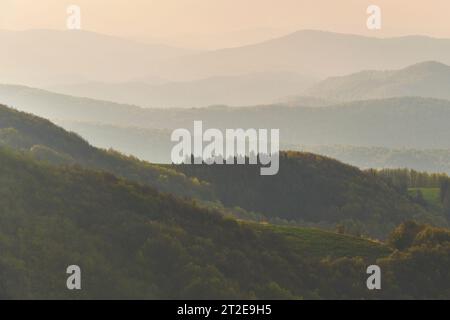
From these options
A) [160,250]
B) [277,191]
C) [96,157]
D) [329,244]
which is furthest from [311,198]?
[160,250]

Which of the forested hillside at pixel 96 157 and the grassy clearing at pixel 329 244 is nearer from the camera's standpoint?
the grassy clearing at pixel 329 244

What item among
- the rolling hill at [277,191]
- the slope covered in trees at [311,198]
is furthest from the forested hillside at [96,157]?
the slope covered in trees at [311,198]

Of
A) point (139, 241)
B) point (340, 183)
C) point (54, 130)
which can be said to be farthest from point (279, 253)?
point (340, 183)

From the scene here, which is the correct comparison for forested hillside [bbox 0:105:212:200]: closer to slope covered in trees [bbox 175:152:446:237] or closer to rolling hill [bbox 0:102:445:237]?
rolling hill [bbox 0:102:445:237]

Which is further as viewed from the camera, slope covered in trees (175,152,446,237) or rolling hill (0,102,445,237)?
slope covered in trees (175,152,446,237)

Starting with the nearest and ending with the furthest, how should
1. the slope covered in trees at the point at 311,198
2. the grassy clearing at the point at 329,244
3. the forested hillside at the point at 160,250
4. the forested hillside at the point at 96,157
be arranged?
the forested hillside at the point at 160,250, the grassy clearing at the point at 329,244, the forested hillside at the point at 96,157, the slope covered in trees at the point at 311,198

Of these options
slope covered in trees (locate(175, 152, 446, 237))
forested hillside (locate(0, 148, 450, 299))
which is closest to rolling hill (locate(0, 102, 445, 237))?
slope covered in trees (locate(175, 152, 446, 237))

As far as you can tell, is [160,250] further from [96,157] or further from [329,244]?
[96,157]

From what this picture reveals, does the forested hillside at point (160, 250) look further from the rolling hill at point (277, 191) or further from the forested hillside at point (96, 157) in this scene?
the rolling hill at point (277, 191)

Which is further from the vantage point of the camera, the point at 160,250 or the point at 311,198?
the point at 311,198

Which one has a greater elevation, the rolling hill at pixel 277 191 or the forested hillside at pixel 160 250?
the rolling hill at pixel 277 191

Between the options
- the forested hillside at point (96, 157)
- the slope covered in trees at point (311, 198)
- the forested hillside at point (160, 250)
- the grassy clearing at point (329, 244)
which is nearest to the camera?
the forested hillside at point (160, 250)
